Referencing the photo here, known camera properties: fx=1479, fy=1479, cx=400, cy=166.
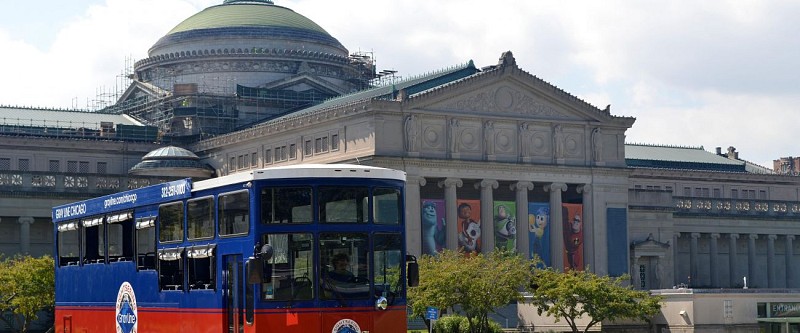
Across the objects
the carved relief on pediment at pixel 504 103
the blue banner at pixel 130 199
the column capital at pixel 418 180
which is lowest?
the blue banner at pixel 130 199

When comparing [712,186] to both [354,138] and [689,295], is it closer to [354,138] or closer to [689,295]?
[354,138]

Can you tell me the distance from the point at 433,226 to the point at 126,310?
231 ft

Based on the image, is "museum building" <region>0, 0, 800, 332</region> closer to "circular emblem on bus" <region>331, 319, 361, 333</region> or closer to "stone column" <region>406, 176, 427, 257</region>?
"stone column" <region>406, 176, 427, 257</region>

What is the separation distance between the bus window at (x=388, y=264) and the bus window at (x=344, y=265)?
0.97 feet

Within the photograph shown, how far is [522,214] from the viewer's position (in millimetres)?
119500

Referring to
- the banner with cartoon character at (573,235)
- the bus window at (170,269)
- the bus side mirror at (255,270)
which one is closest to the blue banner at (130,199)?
the bus window at (170,269)

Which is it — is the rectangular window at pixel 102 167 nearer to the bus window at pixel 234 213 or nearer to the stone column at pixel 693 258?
the stone column at pixel 693 258

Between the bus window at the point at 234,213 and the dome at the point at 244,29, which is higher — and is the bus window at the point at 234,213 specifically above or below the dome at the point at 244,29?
below

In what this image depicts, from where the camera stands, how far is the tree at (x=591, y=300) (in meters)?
83.2

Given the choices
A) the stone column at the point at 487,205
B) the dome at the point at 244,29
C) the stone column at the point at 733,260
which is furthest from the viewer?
the stone column at the point at 733,260

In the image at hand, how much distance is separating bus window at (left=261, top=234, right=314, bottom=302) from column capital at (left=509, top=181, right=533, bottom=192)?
8385 cm

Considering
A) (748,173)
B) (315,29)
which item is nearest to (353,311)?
(315,29)

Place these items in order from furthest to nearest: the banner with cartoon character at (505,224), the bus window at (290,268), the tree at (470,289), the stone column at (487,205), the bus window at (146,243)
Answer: the banner with cartoon character at (505,224) < the stone column at (487,205) < the tree at (470,289) < the bus window at (146,243) < the bus window at (290,268)

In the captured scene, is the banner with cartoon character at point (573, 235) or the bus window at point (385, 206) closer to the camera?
the bus window at point (385, 206)
